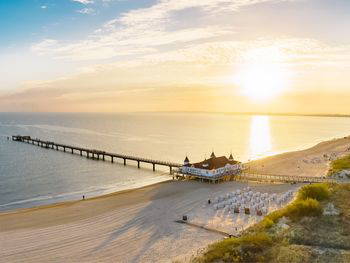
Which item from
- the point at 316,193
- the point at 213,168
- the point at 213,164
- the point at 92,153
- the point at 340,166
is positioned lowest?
the point at 92,153

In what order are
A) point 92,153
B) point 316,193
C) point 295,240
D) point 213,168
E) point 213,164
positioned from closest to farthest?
1. point 295,240
2. point 316,193
3. point 213,168
4. point 213,164
5. point 92,153

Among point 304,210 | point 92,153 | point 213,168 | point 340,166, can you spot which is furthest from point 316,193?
point 92,153

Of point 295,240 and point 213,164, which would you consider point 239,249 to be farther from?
point 213,164

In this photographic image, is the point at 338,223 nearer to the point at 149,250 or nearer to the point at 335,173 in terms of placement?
the point at 149,250

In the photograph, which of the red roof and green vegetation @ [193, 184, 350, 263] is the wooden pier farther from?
green vegetation @ [193, 184, 350, 263]

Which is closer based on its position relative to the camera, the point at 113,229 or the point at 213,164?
the point at 113,229

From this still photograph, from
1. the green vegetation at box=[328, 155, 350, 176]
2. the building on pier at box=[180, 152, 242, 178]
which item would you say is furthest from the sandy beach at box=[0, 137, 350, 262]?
the green vegetation at box=[328, 155, 350, 176]

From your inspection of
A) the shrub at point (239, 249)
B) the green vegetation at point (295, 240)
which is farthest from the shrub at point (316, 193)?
the shrub at point (239, 249)

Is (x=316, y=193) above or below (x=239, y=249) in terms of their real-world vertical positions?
above
